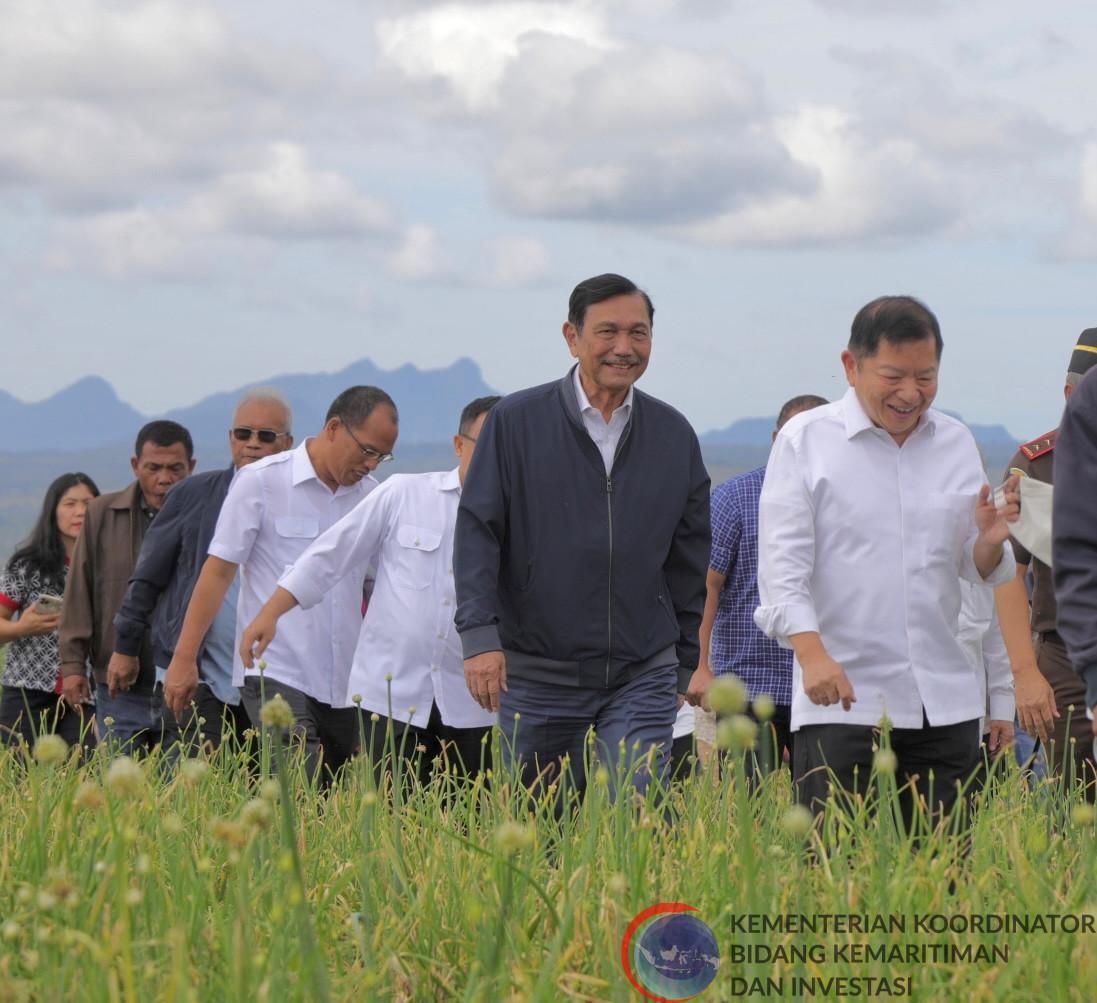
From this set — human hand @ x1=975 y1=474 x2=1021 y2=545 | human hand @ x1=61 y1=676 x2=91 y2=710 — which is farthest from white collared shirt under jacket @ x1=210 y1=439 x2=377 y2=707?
human hand @ x1=975 y1=474 x2=1021 y2=545

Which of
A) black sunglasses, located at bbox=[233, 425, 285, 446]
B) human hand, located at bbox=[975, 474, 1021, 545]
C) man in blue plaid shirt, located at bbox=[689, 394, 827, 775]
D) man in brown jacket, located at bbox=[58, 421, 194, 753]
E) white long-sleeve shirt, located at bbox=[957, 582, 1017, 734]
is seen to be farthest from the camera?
man in brown jacket, located at bbox=[58, 421, 194, 753]

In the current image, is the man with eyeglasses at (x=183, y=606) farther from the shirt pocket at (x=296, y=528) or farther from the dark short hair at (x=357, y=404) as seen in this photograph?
the dark short hair at (x=357, y=404)

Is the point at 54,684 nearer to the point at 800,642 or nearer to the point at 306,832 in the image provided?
the point at 306,832

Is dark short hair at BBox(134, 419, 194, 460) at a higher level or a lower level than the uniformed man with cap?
higher

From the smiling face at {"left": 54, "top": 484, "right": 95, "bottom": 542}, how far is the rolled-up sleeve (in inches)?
199

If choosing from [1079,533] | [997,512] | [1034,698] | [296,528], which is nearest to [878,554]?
[997,512]

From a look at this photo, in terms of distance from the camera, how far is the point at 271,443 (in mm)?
7895

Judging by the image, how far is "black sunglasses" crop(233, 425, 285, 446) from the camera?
782 centimetres

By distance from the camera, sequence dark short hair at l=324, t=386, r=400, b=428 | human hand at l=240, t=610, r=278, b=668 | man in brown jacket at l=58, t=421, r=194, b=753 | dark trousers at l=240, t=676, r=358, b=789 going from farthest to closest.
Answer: man in brown jacket at l=58, t=421, r=194, b=753
dark short hair at l=324, t=386, r=400, b=428
dark trousers at l=240, t=676, r=358, b=789
human hand at l=240, t=610, r=278, b=668

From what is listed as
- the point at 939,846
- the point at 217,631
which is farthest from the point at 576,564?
the point at 217,631

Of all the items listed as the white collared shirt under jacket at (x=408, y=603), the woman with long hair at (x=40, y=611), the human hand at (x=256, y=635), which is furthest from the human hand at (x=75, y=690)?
the human hand at (x=256, y=635)

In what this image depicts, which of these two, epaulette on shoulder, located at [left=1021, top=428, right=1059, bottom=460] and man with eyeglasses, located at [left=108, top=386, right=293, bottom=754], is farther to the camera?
man with eyeglasses, located at [left=108, top=386, right=293, bottom=754]

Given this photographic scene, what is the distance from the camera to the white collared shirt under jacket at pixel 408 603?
6477mm

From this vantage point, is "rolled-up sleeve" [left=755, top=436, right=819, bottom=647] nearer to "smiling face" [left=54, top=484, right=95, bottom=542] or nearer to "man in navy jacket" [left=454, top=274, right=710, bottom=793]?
"man in navy jacket" [left=454, top=274, right=710, bottom=793]
